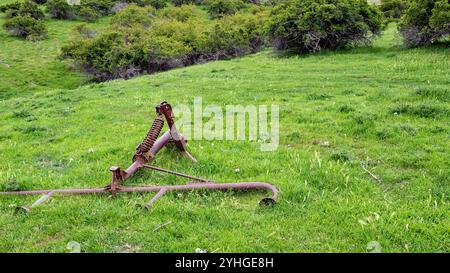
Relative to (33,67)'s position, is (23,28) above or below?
above

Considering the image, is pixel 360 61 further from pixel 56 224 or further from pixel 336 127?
pixel 56 224

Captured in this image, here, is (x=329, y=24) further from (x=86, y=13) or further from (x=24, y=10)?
(x=24, y=10)

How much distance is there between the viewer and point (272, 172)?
8.39 m

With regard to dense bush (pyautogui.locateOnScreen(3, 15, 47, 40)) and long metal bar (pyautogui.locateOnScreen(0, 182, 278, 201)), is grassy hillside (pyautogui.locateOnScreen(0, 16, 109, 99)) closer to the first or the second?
dense bush (pyautogui.locateOnScreen(3, 15, 47, 40))

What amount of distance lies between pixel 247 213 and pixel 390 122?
6.18 m

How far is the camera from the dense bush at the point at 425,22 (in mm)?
21828

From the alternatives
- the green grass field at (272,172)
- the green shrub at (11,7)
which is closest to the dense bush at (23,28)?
the green shrub at (11,7)

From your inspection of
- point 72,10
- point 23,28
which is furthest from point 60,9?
point 23,28

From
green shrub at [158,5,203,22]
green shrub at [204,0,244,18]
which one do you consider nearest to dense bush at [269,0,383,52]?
green shrub at [158,5,203,22]

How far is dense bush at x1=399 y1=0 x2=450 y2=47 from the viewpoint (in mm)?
21828

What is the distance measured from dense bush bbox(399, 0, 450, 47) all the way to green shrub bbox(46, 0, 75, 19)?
57.0 metres

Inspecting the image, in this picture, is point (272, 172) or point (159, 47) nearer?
point (272, 172)

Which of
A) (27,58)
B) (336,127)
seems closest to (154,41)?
(27,58)

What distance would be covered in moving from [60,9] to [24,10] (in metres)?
6.50
